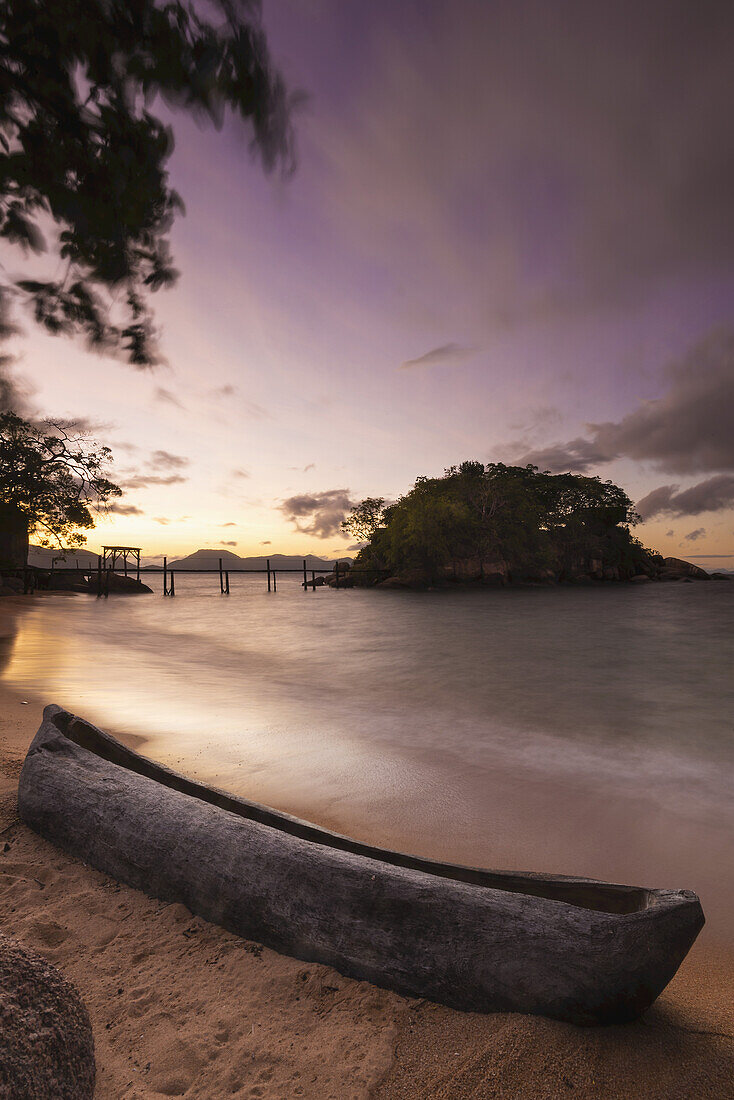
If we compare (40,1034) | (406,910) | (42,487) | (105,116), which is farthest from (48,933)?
(42,487)

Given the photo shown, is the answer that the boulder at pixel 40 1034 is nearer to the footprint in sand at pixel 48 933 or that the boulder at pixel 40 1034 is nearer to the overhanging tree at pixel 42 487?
the footprint in sand at pixel 48 933

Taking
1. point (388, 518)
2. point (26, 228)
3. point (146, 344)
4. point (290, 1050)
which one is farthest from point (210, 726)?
point (388, 518)

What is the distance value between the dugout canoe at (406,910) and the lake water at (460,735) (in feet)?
5.42

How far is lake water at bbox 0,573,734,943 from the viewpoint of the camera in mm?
3775

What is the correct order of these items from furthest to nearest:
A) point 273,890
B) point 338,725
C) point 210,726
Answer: point 338,725 < point 210,726 < point 273,890

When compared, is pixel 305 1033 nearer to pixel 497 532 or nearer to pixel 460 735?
pixel 460 735

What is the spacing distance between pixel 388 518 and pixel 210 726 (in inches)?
2056

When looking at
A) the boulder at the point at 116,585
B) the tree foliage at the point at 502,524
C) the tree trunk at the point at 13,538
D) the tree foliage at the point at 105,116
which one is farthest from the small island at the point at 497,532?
the tree foliage at the point at 105,116

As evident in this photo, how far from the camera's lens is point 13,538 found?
3491 centimetres

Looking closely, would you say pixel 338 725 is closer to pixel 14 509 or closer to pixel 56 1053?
pixel 56 1053

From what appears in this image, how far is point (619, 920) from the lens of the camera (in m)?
1.65

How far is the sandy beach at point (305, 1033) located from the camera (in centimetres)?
152

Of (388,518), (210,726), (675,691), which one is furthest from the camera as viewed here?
(388,518)

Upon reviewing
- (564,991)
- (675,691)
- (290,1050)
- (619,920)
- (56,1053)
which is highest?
(619,920)
